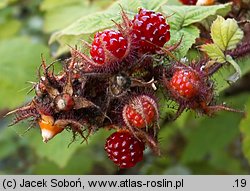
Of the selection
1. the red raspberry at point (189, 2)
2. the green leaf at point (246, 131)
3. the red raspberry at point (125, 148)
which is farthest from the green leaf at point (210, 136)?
the red raspberry at point (125, 148)

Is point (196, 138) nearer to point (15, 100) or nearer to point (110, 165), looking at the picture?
point (110, 165)

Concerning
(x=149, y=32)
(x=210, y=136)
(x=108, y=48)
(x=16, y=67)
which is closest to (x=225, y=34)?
(x=149, y=32)

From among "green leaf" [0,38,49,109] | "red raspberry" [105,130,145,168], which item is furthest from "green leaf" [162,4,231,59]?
"green leaf" [0,38,49,109]

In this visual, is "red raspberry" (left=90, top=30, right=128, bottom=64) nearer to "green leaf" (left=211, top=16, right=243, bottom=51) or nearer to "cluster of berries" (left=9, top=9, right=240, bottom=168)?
"cluster of berries" (left=9, top=9, right=240, bottom=168)

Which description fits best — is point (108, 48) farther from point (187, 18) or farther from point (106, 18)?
point (187, 18)

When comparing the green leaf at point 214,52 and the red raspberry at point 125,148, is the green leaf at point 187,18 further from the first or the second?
the red raspberry at point 125,148

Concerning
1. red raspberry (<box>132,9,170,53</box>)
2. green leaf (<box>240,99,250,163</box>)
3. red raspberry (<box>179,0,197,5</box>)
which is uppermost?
red raspberry (<box>132,9,170,53</box>)
